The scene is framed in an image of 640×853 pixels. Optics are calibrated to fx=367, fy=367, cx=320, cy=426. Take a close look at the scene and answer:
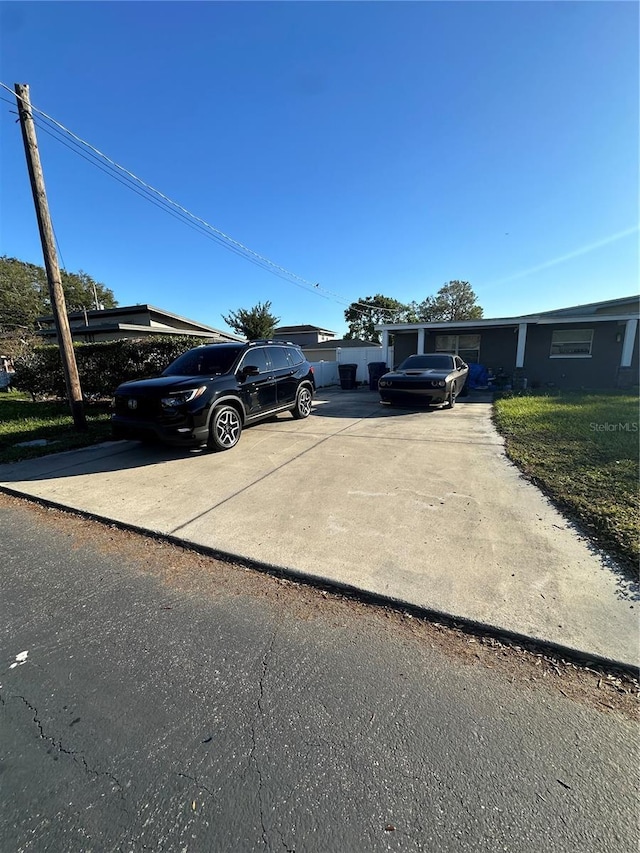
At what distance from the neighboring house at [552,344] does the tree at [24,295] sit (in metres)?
24.6

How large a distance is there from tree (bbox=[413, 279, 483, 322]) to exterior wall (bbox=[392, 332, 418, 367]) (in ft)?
109

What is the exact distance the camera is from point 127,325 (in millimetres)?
15742

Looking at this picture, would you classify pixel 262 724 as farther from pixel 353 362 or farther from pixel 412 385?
pixel 353 362

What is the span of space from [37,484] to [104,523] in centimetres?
182

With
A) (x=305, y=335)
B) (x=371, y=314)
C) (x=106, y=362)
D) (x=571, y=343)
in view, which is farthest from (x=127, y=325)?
(x=371, y=314)

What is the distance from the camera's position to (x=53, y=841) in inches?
49.6

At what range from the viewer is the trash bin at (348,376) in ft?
53.6

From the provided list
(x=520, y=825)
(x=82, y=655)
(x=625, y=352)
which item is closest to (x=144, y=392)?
(x=82, y=655)

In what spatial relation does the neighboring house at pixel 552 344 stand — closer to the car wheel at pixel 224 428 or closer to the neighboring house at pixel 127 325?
the neighboring house at pixel 127 325

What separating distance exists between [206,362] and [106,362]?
221 inches

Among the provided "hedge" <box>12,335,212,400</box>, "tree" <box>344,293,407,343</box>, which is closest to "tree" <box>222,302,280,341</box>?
Answer: "hedge" <box>12,335,212,400</box>

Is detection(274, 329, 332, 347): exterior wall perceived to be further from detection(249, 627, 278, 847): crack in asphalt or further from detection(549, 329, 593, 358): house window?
detection(249, 627, 278, 847): crack in asphalt

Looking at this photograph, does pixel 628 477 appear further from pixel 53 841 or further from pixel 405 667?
pixel 53 841

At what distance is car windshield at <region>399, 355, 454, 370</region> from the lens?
35.2ft
